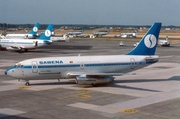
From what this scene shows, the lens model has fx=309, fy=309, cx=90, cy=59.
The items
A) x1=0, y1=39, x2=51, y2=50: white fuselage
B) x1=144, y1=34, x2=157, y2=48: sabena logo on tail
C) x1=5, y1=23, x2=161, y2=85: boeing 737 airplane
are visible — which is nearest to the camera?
x1=5, y1=23, x2=161, y2=85: boeing 737 airplane

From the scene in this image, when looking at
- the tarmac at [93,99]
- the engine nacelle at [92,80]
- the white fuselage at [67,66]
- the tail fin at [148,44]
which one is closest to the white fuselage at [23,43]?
the tarmac at [93,99]

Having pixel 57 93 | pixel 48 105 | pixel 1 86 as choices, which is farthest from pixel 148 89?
pixel 1 86

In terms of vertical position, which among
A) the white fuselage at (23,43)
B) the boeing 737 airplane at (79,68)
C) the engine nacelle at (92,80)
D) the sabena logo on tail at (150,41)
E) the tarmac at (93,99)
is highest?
the sabena logo on tail at (150,41)

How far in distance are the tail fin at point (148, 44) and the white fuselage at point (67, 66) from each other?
5.13 ft

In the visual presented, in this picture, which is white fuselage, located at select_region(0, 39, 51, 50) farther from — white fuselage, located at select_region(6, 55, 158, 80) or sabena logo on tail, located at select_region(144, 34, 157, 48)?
sabena logo on tail, located at select_region(144, 34, 157, 48)

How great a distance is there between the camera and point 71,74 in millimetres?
39125

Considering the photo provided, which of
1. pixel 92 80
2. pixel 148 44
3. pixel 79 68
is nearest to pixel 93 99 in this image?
pixel 92 80

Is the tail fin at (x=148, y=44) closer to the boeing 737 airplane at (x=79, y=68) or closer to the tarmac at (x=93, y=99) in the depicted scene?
the boeing 737 airplane at (x=79, y=68)

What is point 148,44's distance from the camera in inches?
1689

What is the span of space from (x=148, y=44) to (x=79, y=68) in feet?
34.6

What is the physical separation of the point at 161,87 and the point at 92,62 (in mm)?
9216

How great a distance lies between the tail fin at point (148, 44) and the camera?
139 ft

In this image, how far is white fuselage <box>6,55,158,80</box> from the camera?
127ft

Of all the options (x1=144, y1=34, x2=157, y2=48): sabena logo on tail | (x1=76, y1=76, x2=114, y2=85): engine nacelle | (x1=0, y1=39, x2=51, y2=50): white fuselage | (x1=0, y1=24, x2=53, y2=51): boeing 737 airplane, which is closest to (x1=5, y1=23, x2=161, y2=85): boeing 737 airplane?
(x1=76, y1=76, x2=114, y2=85): engine nacelle
